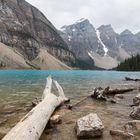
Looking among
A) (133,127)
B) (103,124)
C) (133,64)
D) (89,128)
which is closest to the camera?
(89,128)

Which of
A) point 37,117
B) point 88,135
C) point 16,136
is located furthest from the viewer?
point 37,117

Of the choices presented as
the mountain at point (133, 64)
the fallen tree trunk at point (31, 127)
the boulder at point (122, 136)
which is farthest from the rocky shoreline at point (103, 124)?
the mountain at point (133, 64)

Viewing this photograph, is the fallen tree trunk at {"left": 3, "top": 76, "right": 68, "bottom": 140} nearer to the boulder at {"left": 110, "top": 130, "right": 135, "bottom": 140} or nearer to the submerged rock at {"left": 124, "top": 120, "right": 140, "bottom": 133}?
the boulder at {"left": 110, "top": 130, "right": 135, "bottom": 140}

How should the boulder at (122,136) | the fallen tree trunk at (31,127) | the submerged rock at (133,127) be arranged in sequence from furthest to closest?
the submerged rock at (133,127) → the boulder at (122,136) → the fallen tree trunk at (31,127)

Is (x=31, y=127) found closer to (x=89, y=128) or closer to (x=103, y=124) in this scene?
(x=89, y=128)

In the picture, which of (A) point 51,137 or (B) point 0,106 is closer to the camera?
(A) point 51,137

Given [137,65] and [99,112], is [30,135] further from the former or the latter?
[137,65]

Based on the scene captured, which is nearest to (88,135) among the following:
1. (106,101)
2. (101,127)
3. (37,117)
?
(101,127)

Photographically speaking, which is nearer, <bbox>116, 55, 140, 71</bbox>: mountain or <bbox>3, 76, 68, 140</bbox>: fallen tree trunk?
<bbox>3, 76, 68, 140</bbox>: fallen tree trunk

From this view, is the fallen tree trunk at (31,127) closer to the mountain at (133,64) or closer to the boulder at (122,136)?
the boulder at (122,136)

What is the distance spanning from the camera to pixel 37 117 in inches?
492

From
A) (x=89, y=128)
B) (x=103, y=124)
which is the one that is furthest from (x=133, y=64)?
(x=89, y=128)

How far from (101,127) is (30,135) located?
3.49 metres

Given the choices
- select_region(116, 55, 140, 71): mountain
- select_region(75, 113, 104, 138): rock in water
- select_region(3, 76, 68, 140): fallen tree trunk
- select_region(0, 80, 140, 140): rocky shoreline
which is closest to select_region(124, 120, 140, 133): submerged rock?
select_region(0, 80, 140, 140): rocky shoreline
